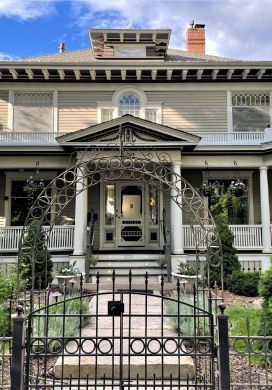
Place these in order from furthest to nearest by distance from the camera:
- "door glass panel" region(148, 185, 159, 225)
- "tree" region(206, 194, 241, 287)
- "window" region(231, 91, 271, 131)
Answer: "window" region(231, 91, 271, 131), "door glass panel" region(148, 185, 159, 225), "tree" region(206, 194, 241, 287)

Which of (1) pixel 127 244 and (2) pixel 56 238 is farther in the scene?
(1) pixel 127 244

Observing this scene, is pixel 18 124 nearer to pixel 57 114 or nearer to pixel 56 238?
pixel 57 114

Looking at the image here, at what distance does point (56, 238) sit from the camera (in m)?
13.1

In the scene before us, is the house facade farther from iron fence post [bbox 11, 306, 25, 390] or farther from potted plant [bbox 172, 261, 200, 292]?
iron fence post [bbox 11, 306, 25, 390]

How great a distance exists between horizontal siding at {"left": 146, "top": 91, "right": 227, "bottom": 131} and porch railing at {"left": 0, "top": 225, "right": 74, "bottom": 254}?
5.95 m

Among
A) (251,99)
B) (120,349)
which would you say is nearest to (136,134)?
(251,99)

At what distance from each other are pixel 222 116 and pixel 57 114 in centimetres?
667

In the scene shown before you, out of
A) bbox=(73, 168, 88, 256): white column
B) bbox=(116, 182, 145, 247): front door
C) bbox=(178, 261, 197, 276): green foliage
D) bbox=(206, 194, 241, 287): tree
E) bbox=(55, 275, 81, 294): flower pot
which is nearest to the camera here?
bbox=(55, 275, 81, 294): flower pot

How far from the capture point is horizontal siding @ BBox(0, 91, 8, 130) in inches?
596

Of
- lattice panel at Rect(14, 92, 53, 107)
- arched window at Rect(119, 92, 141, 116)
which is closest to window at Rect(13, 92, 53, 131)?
lattice panel at Rect(14, 92, 53, 107)

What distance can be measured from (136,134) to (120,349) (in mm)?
9485

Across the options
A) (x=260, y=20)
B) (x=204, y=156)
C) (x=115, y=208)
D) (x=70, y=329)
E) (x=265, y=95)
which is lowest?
(x=70, y=329)

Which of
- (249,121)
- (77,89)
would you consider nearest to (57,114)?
(77,89)

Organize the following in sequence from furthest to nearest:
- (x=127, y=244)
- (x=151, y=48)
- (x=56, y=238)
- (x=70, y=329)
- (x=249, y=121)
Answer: (x=151, y=48) → (x=249, y=121) → (x=127, y=244) → (x=56, y=238) → (x=70, y=329)
